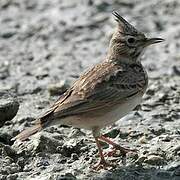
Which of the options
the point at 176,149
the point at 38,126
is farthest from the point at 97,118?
the point at 176,149

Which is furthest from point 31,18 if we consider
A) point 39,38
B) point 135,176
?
point 135,176

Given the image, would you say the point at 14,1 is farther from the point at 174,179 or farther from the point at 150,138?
the point at 174,179

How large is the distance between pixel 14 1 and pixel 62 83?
5.26 meters

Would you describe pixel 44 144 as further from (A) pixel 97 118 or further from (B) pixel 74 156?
(A) pixel 97 118

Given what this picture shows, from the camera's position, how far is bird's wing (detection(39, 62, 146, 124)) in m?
8.44

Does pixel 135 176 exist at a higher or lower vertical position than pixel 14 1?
lower

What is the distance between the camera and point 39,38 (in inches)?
567

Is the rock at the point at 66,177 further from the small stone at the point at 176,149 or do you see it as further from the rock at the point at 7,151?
the small stone at the point at 176,149

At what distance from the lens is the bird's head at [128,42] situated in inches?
369

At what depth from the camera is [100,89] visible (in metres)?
8.73

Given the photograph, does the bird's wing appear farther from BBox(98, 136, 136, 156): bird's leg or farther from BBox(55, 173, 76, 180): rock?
BBox(55, 173, 76, 180): rock

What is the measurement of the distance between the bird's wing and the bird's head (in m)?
0.22

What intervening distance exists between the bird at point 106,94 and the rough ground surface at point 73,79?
0.41 metres

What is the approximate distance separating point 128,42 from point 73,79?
2.80 meters
